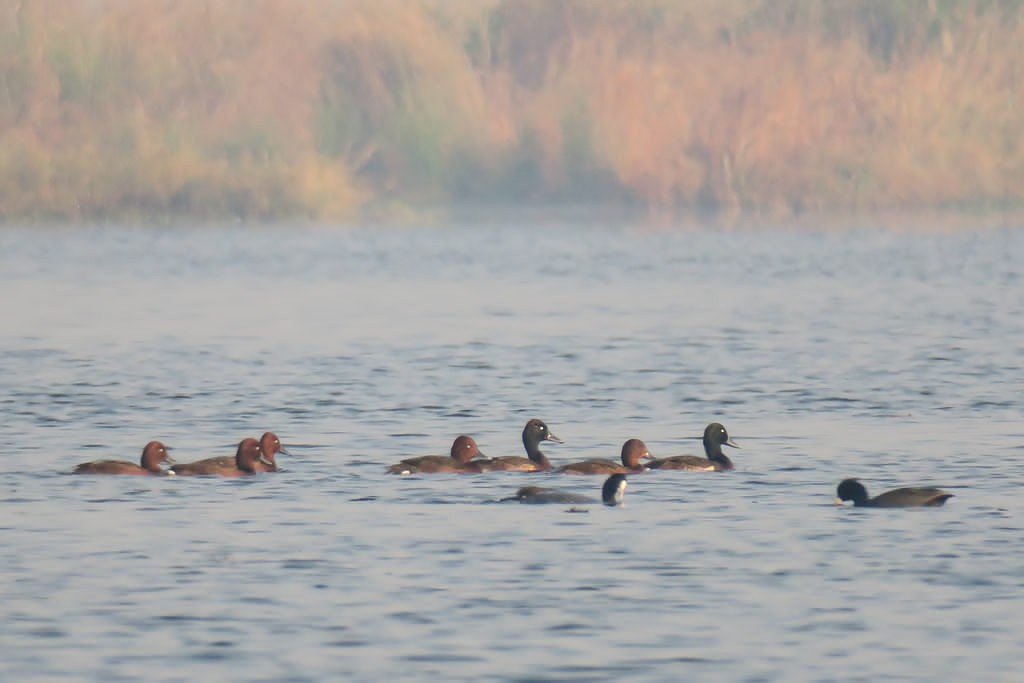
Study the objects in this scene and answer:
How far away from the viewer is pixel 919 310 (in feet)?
126

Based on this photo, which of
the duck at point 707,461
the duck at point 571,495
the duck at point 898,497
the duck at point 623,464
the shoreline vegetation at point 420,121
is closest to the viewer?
the duck at point 898,497

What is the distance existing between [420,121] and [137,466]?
42.8 meters

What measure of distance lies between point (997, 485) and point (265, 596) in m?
6.38

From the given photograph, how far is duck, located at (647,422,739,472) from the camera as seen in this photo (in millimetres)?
18750

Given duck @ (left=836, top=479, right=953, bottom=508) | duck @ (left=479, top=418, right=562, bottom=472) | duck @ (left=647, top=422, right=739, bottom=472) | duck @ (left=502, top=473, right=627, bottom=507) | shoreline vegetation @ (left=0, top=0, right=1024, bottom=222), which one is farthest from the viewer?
shoreline vegetation @ (left=0, top=0, right=1024, bottom=222)

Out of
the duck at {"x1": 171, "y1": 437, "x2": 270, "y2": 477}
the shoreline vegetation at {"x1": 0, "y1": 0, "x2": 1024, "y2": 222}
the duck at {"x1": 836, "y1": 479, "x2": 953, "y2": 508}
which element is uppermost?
the shoreline vegetation at {"x1": 0, "y1": 0, "x2": 1024, "y2": 222}

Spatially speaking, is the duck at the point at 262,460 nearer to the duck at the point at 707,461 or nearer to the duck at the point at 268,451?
the duck at the point at 268,451

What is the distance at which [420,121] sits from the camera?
60.9m

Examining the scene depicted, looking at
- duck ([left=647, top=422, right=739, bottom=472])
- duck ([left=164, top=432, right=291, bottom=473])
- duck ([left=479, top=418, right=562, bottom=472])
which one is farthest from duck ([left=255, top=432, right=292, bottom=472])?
duck ([left=647, top=422, right=739, bottom=472])

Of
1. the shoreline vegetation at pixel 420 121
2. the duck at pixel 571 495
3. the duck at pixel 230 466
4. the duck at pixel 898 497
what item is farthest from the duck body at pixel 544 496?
the shoreline vegetation at pixel 420 121

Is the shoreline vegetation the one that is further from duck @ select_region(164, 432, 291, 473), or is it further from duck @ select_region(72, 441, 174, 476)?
duck @ select_region(72, 441, 174, 476)

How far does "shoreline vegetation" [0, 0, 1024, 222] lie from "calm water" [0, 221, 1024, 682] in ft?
50.5

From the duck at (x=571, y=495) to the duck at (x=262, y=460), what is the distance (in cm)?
241

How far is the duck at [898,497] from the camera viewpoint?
16.6 metres
